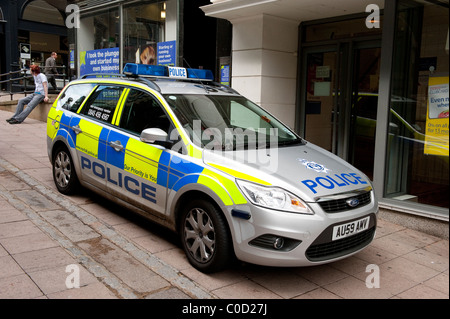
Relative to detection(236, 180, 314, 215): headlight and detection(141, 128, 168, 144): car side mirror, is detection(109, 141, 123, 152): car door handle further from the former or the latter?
detection(236, 180, 314, 215): headlight

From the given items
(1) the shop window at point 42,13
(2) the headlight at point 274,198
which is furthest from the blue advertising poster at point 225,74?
(1) the shop window at point 42,13

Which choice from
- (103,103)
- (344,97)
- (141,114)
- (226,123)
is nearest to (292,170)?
(226,123)

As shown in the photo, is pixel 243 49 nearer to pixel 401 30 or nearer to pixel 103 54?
pixel 401 30

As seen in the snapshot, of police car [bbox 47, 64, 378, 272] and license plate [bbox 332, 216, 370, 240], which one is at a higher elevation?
police car [bbox 47, 64, 378, 272]

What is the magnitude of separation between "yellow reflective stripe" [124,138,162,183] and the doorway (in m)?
4.44

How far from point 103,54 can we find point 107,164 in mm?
8577

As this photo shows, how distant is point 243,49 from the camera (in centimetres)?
820

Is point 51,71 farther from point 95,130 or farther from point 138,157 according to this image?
point 138,157

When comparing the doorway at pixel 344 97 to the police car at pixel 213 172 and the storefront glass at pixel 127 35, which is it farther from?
the storefront glass at pixel 127 35

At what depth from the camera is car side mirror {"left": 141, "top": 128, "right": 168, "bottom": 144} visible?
4160 millimetres

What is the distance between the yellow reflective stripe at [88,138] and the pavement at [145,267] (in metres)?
0.78

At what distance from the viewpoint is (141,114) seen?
15.6 feet

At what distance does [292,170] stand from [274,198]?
0.44 meters

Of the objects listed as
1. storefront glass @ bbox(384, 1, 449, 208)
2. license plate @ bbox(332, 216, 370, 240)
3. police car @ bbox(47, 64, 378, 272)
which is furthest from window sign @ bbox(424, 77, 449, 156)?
license plate @ bbox(332, 216, 370, 240)
